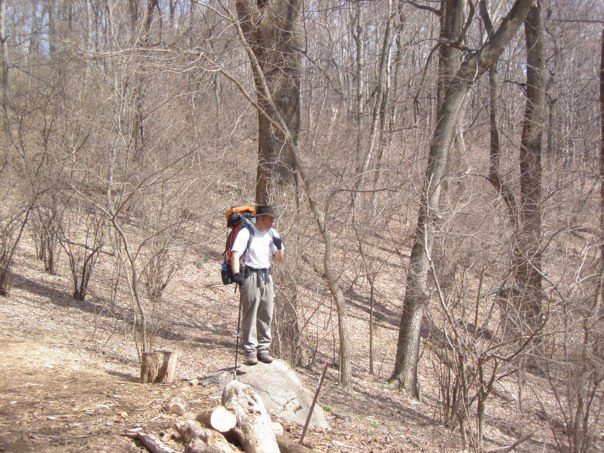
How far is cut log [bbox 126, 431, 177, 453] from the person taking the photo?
4756mm

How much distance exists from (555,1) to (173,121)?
1410cm

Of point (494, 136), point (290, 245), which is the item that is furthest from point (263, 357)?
point (494, 136)

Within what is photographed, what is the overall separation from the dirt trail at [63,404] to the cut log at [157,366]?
6.5 inches

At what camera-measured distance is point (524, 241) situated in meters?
8.84

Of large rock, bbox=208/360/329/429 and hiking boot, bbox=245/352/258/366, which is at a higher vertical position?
hiking boot, bbox=245/352/258/366

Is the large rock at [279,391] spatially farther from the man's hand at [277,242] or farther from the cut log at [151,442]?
the cut log at [151,442]

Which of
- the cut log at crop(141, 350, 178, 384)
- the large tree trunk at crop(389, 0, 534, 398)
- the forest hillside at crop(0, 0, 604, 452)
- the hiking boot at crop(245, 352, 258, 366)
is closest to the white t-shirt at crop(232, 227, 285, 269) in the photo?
the hiking boot at crop(245, 352, 258, 366)

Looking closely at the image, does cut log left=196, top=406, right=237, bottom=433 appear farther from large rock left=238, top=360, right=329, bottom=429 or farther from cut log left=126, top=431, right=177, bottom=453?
large rock left=238, top=360, right=329, bottom=429

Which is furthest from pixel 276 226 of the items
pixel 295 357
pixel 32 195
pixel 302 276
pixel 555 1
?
pixel 555 1

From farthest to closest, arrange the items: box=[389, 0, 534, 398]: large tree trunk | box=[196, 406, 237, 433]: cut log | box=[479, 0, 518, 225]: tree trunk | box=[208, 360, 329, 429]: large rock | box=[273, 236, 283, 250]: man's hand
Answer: box=[479, 0, 518, 225]: tree trunk → box=[389, 0, 534, 398]: large tree trunk → box=[273, 236, 283, 250]: man's hand → box=[208, 360, 329, 429]: large rock → box=[196, 406, 237, 433]: cut log

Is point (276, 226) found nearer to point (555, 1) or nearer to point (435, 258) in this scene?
point (435, 258)

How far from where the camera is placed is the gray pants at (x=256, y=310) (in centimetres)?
673

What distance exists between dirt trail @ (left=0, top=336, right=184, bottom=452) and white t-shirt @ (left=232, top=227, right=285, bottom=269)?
1.48m

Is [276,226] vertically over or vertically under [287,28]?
under
